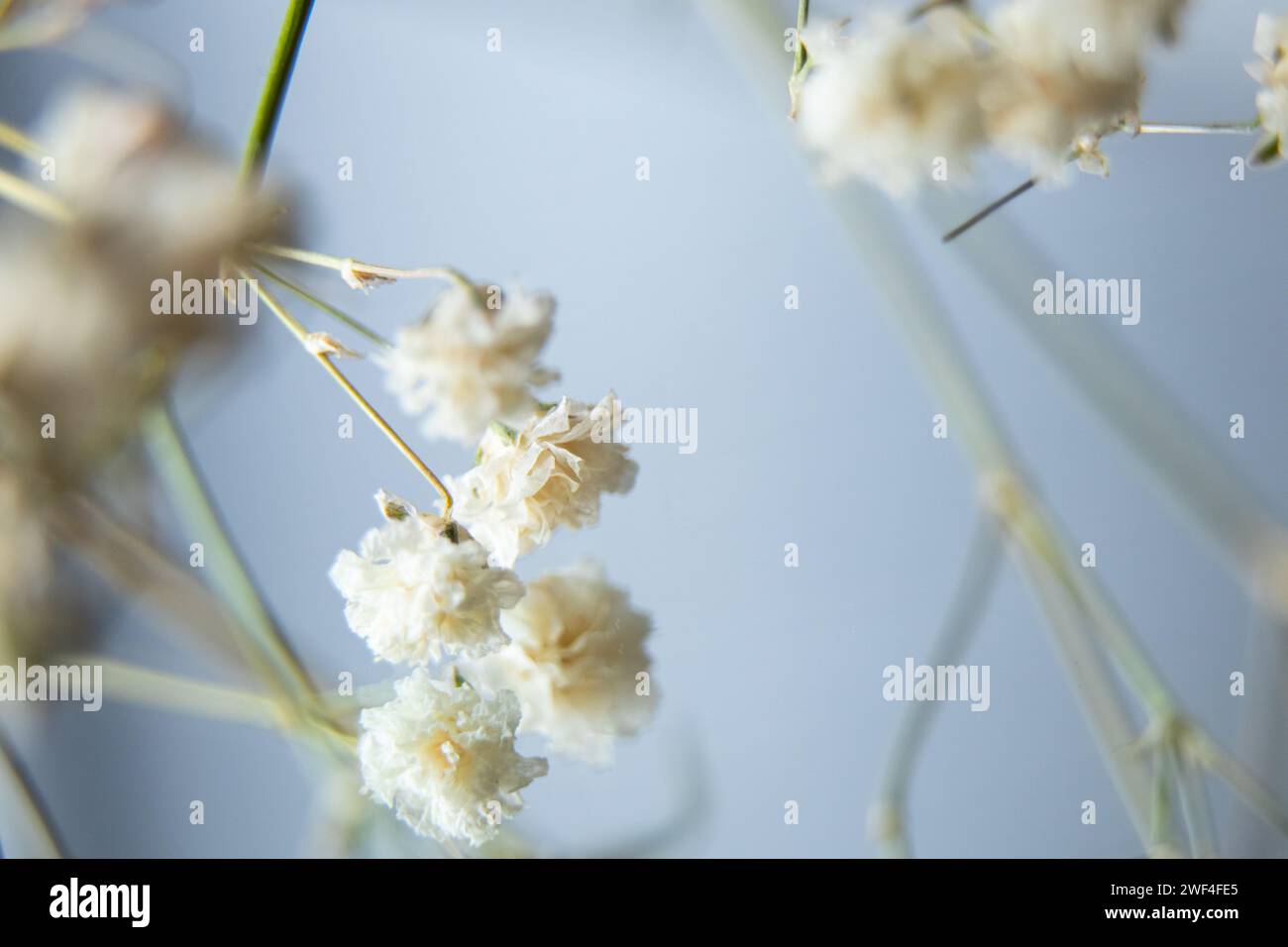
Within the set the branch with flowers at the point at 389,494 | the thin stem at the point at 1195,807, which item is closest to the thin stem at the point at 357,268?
the branch with flowers at the point at 389,494

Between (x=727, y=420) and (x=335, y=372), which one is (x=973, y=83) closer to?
(x=335, y=372)

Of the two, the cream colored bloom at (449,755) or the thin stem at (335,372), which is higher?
the thin stem at (335,372)

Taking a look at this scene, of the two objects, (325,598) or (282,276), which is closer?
(282,276)

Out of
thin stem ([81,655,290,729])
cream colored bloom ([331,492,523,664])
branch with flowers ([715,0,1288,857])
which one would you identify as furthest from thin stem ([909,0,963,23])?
thin stem ([81,655,290,729])

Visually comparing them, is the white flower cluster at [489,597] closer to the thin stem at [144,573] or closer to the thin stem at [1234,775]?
the thin stem at [144,573]
